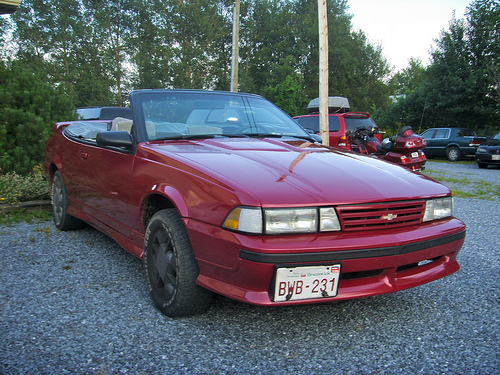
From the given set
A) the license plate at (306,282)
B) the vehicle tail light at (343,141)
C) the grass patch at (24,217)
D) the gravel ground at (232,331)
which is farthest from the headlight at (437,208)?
the vehicle tail light at (343,141)

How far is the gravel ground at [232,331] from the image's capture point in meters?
2.10

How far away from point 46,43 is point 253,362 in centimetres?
3643

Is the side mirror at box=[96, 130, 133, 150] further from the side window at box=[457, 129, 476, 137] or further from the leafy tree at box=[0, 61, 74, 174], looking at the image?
the side window at box=[457, 129, 476, 137]

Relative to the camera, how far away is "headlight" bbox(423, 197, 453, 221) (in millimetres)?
2555

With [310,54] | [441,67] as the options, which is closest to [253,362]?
[441,67]

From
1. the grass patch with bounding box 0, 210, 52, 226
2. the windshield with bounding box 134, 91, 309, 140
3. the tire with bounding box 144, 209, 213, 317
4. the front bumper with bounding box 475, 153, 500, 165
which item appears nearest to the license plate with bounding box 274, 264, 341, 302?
the tire with bounding box 144, 209, 213, 317

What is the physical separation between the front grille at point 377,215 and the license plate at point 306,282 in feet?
0.81

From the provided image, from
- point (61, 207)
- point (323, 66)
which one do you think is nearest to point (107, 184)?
point (61, 207)

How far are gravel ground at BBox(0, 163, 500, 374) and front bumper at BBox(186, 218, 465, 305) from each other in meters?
0.31

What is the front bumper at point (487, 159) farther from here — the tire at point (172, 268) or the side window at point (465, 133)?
the tire at point (172, 268)

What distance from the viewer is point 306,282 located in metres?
2.12

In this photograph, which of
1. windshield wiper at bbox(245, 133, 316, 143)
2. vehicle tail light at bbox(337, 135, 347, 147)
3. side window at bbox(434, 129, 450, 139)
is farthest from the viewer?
Answer: side window at bbox(434, 129, 450, 139)

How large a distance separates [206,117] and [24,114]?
14.9ft

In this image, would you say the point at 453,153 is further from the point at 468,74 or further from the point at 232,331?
the point at 232,331
